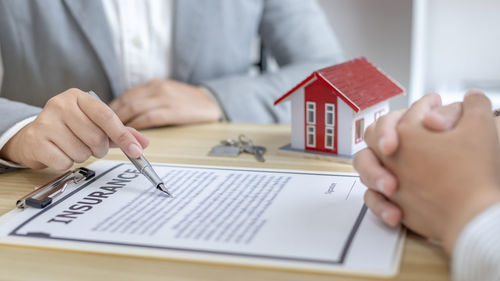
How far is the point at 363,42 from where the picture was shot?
2.28 metres

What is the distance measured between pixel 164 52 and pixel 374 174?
2.84ft

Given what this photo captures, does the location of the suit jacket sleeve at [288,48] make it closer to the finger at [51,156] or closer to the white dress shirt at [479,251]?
the finger at [51,156]

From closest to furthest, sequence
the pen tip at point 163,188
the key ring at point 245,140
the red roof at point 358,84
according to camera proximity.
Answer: the pen tip at point 163,188 → the red roof at point 358,84 → the key ring at point 245,140

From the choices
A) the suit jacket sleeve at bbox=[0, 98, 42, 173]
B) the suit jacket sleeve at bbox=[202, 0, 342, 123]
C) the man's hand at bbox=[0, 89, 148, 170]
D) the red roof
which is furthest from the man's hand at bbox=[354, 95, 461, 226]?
the suit jacket sleeve at bbox=[202, 0, 342, 123]

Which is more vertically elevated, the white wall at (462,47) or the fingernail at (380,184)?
the fingernail at (380,184)

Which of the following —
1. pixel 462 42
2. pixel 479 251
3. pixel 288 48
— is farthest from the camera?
pixel 462 42

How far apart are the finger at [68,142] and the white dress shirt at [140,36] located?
54cm

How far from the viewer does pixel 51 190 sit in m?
0.62

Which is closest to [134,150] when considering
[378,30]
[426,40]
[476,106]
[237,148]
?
[237,148]

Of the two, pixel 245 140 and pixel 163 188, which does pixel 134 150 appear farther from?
pixel 245 140

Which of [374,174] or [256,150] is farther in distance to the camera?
[256,150]

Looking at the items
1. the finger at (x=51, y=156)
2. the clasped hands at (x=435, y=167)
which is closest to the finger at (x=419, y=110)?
the clasped hands at (x=435, y=167)

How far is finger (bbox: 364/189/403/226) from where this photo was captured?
0.49 meters

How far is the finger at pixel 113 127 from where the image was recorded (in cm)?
66
